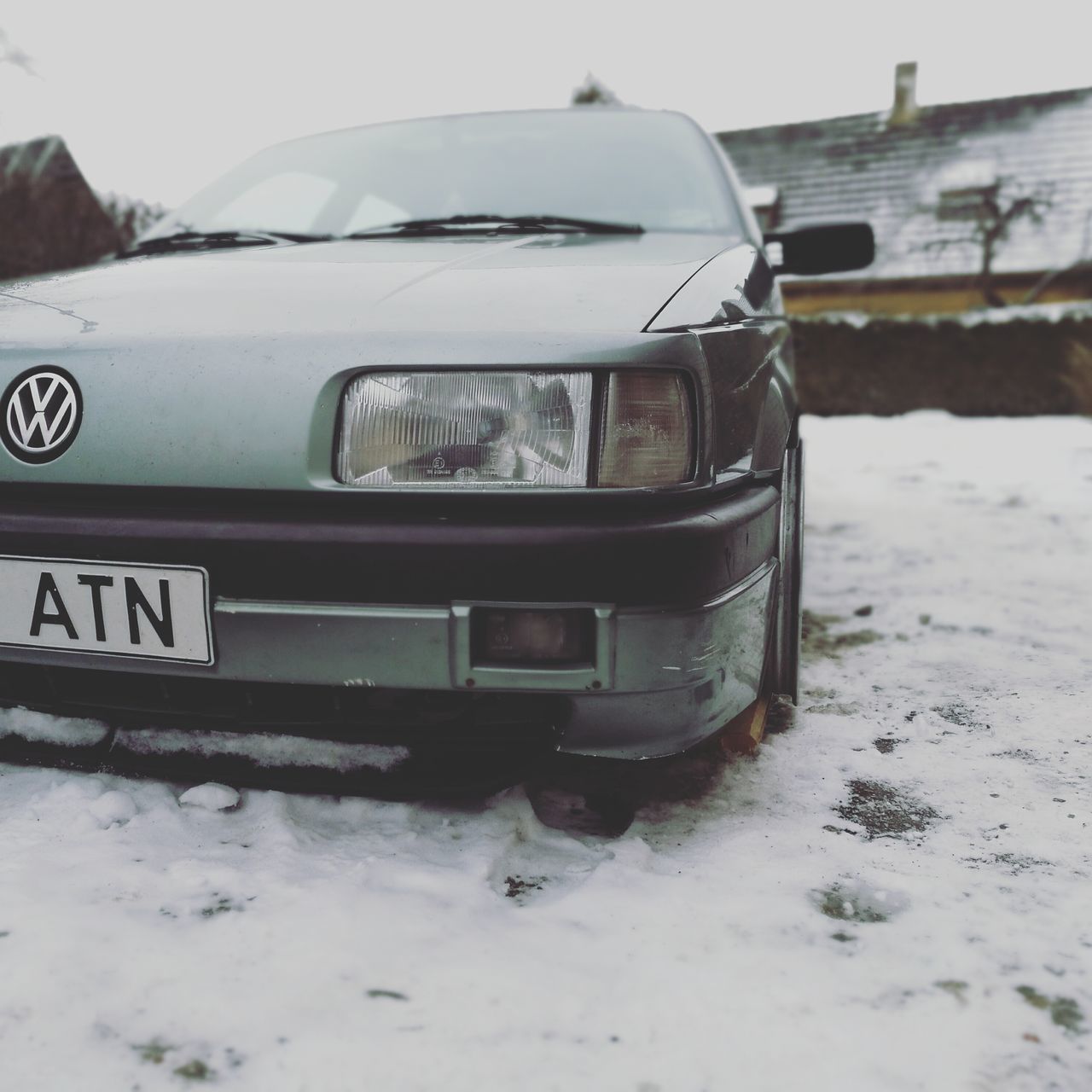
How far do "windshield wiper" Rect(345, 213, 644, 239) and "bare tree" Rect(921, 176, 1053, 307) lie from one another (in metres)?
14.6

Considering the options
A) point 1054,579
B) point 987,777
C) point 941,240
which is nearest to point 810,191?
point 941,240

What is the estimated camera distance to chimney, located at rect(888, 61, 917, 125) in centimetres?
1758

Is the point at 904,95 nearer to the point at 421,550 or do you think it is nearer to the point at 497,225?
the point at 497,225

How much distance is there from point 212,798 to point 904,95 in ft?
66.3

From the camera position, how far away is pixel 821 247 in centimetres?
235

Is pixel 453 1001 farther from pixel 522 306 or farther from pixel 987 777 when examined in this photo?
pixel 987 777

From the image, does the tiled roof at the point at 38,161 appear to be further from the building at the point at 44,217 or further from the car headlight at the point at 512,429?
A: the car headlight at the point at 512,429

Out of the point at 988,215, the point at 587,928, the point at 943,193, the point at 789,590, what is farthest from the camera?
the point at 943,193

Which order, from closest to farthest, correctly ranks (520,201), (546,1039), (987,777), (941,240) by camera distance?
(546,1039)
(987,777)
(520,201)
(941,240)

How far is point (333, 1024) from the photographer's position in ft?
3.24

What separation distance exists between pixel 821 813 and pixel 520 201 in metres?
1.40

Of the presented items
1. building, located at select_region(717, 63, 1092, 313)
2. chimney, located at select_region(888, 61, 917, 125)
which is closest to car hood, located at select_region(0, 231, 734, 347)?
building, located at select_region(717, 63, 1092, 313)

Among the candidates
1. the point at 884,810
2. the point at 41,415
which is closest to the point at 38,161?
the point at 41,415

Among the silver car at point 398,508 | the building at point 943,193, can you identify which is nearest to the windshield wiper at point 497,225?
the silver car at point 398,508
